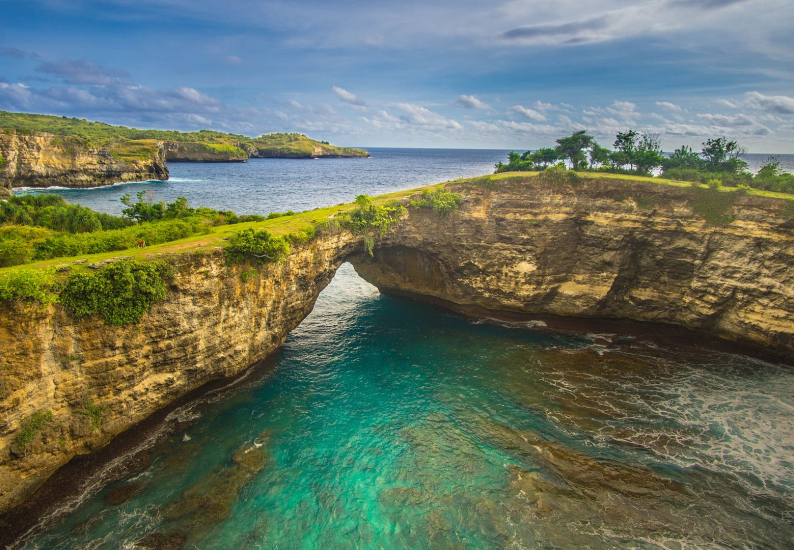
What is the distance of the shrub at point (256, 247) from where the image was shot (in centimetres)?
2283

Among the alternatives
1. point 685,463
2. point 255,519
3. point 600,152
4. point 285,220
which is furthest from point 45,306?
point 600,152

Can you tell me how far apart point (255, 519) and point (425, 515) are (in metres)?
7.38

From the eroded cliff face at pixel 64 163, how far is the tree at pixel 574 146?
102 m

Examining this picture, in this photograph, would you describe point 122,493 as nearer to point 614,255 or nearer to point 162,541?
point 162,541

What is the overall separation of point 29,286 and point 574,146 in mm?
50798

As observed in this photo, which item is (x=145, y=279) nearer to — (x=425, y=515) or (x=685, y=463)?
(x=425, y=515)

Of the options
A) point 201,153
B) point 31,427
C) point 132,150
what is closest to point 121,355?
point 31,427

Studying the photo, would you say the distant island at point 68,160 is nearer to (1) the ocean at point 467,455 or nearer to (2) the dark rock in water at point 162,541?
(1) the ocean at point 467,455

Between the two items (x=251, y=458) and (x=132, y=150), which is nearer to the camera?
(x=251, y=458)

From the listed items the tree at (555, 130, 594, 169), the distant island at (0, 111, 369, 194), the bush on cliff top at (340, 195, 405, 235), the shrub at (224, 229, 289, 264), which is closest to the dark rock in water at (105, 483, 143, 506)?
the shrub at (224, 229, 289, 264)

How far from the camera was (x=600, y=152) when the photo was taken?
4412 centimetres

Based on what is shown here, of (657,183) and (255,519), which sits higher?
(657,183)

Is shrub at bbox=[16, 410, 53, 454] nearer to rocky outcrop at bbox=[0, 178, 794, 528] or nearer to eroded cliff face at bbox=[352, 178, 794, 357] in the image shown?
rocky outcrop at bbox=[0, 178, 794, 528]

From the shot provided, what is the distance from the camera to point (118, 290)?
18.2 m
